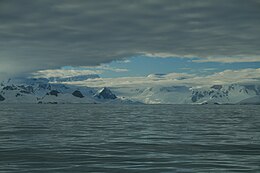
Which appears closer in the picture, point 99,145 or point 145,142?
point 99,145

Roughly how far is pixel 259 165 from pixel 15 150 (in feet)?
60.2

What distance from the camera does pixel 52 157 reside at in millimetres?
27312

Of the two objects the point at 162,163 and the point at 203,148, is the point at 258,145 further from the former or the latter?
the point at 162,163

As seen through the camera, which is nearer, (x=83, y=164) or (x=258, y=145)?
(x=83, y=164)

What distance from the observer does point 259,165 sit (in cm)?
2466

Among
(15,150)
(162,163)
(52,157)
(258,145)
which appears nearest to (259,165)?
(162,163)

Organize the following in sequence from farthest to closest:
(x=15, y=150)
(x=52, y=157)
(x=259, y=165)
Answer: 1. (x=15, y=150)
2. (x=52, y=157)
3. (x=259, y=165)

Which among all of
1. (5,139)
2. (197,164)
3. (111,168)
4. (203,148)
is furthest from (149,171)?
(5,139)

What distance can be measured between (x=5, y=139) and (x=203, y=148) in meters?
19.6

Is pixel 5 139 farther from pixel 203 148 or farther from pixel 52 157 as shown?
pixel 203 148

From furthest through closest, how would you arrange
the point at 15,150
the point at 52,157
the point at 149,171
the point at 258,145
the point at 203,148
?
1. the point at 258,145
2. the point at 203,148
3. the point at 15,150
4. the point at 52,157
5. the point at 149,171

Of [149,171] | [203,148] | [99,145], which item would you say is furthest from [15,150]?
[203,148]

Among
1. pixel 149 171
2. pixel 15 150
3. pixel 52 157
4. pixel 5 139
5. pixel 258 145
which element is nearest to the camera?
→ pixel 149 171

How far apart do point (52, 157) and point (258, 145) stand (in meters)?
18.7
